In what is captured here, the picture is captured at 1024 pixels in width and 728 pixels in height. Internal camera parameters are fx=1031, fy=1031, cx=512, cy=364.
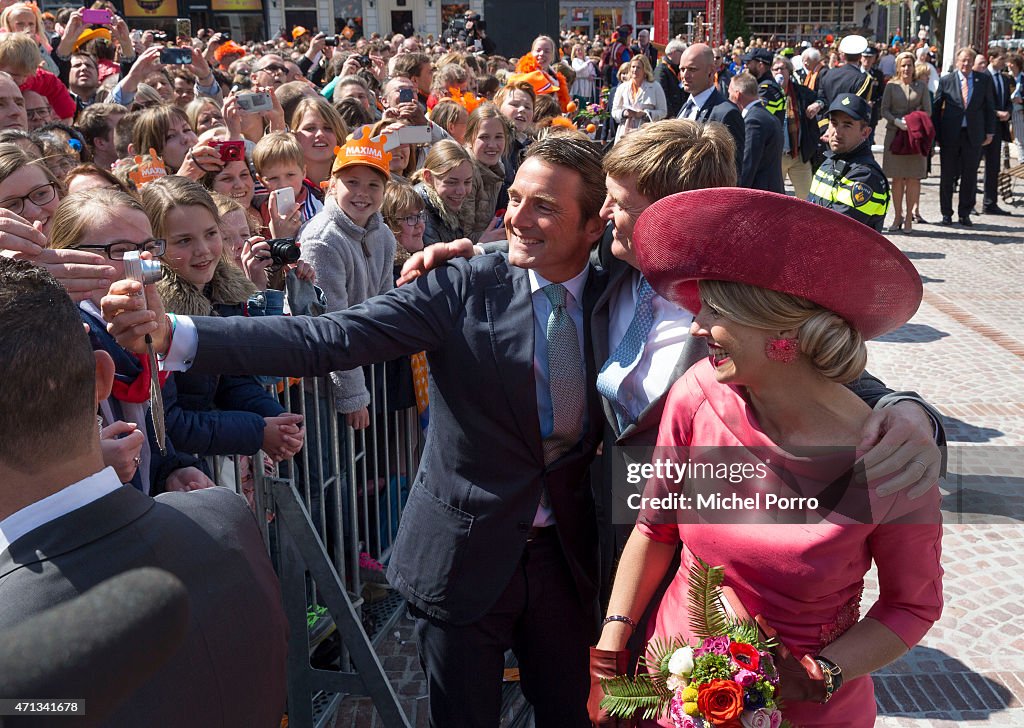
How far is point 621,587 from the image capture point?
8.02 ft

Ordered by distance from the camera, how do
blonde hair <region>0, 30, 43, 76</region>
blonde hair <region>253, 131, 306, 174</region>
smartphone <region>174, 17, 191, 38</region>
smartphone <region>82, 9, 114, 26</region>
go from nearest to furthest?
blonde hair <region>253, 131, 306, 174</region> < blonde hair <region>0, 30, 43, 76</region> < smartphone <region>82, 9, 114, 26</region> < smartphone <region>174, 17, 191, 38</region>

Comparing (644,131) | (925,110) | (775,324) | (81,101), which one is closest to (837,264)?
(775,324)

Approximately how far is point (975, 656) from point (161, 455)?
10.9 ft

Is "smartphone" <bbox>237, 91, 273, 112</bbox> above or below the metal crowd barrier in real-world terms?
above

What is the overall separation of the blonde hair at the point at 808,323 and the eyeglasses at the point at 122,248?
157cm

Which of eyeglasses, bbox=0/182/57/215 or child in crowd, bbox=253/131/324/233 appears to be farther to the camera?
child in crowd, bbox=253/131/324/233

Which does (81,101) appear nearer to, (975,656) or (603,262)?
(603,262)

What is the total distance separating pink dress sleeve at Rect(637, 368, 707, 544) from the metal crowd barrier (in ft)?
3.15

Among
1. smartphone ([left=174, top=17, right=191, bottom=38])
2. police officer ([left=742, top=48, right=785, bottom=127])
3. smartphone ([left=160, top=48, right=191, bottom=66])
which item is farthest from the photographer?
smartphone ([left=174, top=17, right=191, bottom=38])

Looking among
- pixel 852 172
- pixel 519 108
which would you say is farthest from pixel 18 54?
pixel 852 172

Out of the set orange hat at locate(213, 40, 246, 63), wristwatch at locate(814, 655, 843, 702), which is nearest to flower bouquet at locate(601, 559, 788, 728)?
wristwatch at locate(814, 655, 843, 702)

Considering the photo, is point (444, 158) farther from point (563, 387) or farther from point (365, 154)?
point (563, 387)

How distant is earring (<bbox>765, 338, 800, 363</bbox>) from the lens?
2.11 meters

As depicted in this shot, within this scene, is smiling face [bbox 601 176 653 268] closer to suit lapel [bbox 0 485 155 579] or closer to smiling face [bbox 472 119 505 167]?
suit lapel [bbox 0 485 155 579]
